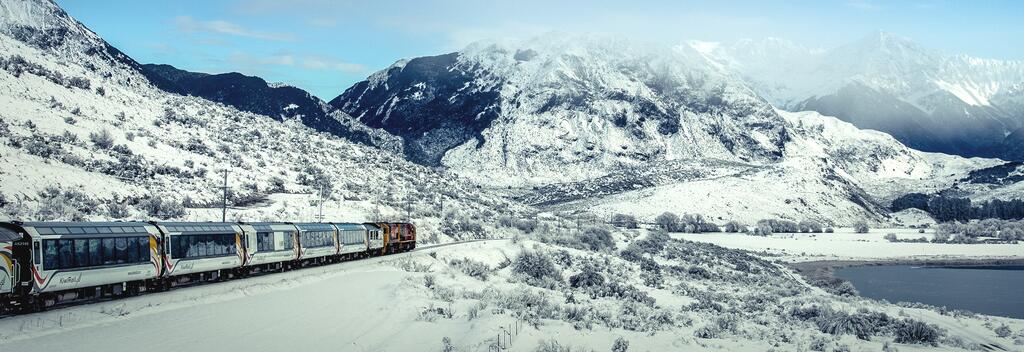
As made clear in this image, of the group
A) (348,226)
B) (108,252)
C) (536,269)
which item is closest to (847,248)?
(536,269)

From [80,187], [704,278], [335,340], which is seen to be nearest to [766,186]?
[704,278]

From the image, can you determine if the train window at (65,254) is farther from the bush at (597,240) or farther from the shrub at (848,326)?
the bush at (597,240)

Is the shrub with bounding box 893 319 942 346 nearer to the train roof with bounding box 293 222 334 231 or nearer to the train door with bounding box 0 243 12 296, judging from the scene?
the train roof with bounding box 293 222 334 231

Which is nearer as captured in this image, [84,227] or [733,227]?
[84,227]

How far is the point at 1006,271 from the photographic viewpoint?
75.1m

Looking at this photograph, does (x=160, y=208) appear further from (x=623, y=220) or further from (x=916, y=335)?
(x=623, y=220)

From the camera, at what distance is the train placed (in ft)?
63.7

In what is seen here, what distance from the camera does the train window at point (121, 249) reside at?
22.6m

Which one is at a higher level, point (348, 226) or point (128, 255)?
point (128, 255)

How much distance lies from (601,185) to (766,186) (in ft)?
125

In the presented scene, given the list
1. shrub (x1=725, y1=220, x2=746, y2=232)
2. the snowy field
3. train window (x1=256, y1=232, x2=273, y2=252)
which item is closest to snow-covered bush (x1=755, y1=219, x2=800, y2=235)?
shrub (x1=725, y1=220, x2=746, y2=232)

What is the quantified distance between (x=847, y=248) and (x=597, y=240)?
51.5 meters

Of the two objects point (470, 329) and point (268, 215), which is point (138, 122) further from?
Result: point (470, 329)

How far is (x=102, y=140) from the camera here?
182 ft
